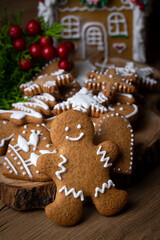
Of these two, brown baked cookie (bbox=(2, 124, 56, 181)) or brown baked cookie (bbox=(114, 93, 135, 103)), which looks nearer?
brown baked cookie (bbox=(2, 124, 56, 181))

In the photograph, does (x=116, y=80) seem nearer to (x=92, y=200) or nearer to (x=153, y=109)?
(x=153, y=109)

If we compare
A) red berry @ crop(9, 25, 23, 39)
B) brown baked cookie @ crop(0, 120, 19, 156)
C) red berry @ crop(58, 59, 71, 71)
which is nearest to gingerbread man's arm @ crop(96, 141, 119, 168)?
brown baked cookie @ crop(0, 120, 19, 156)

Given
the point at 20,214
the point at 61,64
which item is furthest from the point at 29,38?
the point at 20,214

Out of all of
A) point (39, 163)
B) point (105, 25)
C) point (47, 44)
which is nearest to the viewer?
point (39, 163)

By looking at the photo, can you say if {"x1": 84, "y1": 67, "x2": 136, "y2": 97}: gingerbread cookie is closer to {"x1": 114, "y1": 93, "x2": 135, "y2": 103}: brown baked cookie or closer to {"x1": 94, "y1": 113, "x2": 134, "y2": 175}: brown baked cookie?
{"x1": 114, "y1": 93, "x2": 135, "y2": 103}: brown baked cookie

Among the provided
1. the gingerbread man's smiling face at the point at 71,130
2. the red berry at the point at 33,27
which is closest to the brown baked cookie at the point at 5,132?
the gingerbread man's smiling face at the point at 71,130

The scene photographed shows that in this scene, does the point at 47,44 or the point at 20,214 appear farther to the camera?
the point at 47,44
